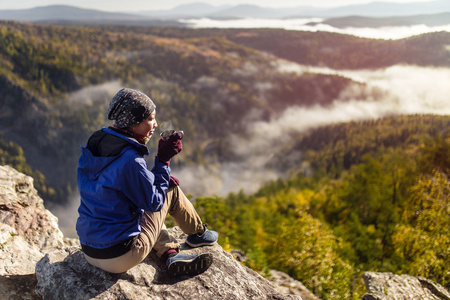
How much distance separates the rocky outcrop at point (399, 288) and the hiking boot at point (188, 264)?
5176 mm

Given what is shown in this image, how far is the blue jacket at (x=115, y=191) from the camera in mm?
4086

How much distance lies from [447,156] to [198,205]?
2145 centimetres

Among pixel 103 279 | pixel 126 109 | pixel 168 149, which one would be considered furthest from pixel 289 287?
pixel 126 109

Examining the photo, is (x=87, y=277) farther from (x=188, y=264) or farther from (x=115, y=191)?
(x=115, y=191)

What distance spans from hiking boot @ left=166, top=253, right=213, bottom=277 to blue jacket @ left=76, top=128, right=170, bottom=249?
4.14 feet

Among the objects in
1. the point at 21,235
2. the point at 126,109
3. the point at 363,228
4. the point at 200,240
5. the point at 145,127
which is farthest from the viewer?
the point at 363,228

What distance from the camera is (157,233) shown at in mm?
5320

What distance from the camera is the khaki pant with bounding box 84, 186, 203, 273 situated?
4.75 meters

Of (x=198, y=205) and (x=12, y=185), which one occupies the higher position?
(x=12, y=185)

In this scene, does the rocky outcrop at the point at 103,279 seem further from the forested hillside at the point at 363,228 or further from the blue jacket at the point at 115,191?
the forested hillside at the point at 363,228

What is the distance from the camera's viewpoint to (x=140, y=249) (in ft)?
15.7

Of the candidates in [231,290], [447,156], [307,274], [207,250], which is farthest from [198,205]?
[447,156]

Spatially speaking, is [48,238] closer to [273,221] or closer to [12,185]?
[12,185]

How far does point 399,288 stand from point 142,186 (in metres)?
8.39
